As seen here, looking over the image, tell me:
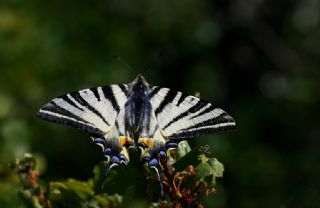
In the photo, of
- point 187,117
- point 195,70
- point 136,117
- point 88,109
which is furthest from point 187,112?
point 195,70

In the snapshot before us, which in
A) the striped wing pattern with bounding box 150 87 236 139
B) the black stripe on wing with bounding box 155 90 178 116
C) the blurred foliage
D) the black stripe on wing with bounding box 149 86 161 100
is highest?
the black stripe on wing with bounding box 149 86 161 100

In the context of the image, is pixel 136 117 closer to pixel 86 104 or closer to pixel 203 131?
pixel 86 104

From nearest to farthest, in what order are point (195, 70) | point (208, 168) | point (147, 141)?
point (208, 168)
point (147, 141)
point (195, 70)

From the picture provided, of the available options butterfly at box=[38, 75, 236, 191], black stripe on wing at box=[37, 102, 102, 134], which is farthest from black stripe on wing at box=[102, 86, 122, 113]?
black stripe on wing at box=[37, 102, 102, 134]

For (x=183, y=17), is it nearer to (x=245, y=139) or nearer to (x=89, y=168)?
(x=245, y=139)

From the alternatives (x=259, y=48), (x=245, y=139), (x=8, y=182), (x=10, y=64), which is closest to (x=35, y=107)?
(x=10, y=64)

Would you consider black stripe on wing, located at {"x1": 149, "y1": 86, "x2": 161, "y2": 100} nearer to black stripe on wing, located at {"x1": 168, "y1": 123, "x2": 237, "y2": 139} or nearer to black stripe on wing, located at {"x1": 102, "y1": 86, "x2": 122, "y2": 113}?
black stripe on wing, located at {"x1": 102, "y1": 86, "x2": 122, "y2": 113}

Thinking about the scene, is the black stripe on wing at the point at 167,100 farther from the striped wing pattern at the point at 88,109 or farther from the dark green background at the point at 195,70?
the dark green background at the point at 195,70
